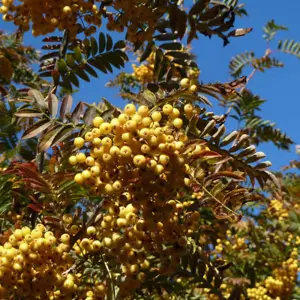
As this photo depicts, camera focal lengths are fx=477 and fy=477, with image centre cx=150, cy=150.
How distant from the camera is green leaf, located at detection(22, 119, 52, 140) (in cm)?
156

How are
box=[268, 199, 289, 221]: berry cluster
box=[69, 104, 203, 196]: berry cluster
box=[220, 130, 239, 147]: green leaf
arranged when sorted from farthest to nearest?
box=[268, 199, 289, 221]: berry cluster → box=[220, 130, 239, 147]: green leaf → box=[69, 104, 203, 196]: berry cluster

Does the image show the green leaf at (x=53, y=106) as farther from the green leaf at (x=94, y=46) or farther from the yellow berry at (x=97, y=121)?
the green leaf at (x=94, y=46)

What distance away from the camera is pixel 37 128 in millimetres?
1587

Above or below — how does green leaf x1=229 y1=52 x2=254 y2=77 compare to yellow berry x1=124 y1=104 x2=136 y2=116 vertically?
above

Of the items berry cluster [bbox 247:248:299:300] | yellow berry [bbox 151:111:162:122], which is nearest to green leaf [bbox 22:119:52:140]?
yellow berry [bbox 151:111:162:122]

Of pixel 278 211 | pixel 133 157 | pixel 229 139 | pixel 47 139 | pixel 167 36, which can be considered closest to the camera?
pixel 133 157

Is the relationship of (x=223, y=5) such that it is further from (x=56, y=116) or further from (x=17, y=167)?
(x=17, y=167)

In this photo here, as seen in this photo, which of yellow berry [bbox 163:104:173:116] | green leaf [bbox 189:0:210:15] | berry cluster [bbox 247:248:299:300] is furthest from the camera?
berry cluster [bbox 247:248:299:300]

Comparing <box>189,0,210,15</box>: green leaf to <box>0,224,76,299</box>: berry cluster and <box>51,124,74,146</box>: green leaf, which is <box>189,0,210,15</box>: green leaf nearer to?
<box>51,124,74,146</box>: green leaf

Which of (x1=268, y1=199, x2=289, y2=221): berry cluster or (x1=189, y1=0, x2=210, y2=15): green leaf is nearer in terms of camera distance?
(x1=189, y1=0, x2=210, y2=15): green leaf

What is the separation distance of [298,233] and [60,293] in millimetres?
3999

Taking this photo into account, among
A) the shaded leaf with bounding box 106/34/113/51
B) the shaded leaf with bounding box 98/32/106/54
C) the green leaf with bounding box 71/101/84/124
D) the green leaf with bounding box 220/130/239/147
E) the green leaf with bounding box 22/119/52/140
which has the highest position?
the shaded leaf with bounding box 106/34/113/51

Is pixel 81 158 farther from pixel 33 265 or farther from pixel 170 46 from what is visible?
pixel 170 46

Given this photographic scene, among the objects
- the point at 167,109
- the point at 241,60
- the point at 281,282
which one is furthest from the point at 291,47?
the point at 167,109
